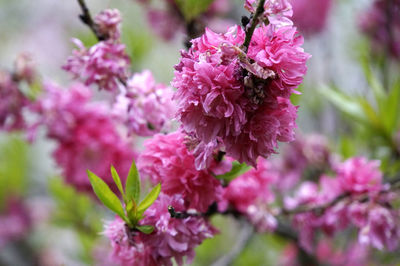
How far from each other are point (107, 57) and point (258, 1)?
29 cm

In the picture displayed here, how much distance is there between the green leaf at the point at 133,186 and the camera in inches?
19.0

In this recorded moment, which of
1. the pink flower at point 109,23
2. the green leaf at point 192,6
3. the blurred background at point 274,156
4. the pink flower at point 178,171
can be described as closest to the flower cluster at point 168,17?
the blurred background at point 274,156

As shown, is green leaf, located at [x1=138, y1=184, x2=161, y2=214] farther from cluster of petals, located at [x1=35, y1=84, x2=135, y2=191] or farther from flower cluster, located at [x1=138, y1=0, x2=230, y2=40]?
flower cluster, located at [x1=138, y1=0, x2=230, y2=40]

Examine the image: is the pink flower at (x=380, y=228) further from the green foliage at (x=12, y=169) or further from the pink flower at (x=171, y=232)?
the green foliage at (x=12, y=169)

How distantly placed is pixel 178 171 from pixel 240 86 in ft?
0.53

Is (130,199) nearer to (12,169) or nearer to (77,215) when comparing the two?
(77,215)

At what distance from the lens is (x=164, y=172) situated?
50 centimetres

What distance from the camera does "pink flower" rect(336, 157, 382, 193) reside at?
69 centimetres

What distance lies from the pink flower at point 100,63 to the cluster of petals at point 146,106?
0.09 feet

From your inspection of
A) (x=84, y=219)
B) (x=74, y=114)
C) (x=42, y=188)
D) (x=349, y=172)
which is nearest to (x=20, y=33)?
(x=42, y=188)

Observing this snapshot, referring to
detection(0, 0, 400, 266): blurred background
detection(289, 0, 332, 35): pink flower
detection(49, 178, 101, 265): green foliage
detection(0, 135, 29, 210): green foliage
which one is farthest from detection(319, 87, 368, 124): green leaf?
detection(0, 135, 29, 210): green foliage

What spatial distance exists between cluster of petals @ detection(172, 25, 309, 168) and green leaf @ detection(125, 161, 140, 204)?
114 millimetres

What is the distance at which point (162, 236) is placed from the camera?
49 centimetres

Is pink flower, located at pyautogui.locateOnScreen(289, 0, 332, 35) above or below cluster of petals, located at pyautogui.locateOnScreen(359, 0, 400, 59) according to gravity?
above
